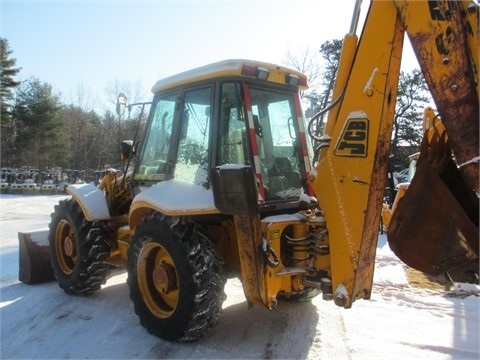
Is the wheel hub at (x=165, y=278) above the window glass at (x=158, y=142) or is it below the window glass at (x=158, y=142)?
below

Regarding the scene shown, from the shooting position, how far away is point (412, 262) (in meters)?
2.92

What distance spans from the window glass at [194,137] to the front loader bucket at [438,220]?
182 cm

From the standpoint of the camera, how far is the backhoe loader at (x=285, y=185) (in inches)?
104

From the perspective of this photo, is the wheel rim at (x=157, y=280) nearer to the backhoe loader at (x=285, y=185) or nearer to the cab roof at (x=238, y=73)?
the backhoe loader at (x=285, y=185)

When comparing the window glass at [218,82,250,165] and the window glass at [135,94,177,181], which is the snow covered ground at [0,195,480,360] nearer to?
the window glass at [135,94,177,181]

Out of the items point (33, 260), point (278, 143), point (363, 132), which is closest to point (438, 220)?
point (363, 132)

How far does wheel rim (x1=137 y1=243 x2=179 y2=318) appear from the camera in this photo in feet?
13.2

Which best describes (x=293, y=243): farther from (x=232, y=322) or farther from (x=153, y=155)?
(x=153, y=155)

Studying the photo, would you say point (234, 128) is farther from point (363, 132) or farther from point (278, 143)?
point (363, 132)

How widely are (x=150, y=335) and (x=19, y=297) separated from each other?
7.19 feet

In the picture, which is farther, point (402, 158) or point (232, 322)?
point (402, 158)

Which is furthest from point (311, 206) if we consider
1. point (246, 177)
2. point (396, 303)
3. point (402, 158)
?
point (402, 158)

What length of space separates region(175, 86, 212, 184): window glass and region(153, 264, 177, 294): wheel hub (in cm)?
84

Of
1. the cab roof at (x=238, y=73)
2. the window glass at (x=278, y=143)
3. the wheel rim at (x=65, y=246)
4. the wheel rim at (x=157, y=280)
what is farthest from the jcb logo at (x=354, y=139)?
the wheel rim at (x=65, y=246)
